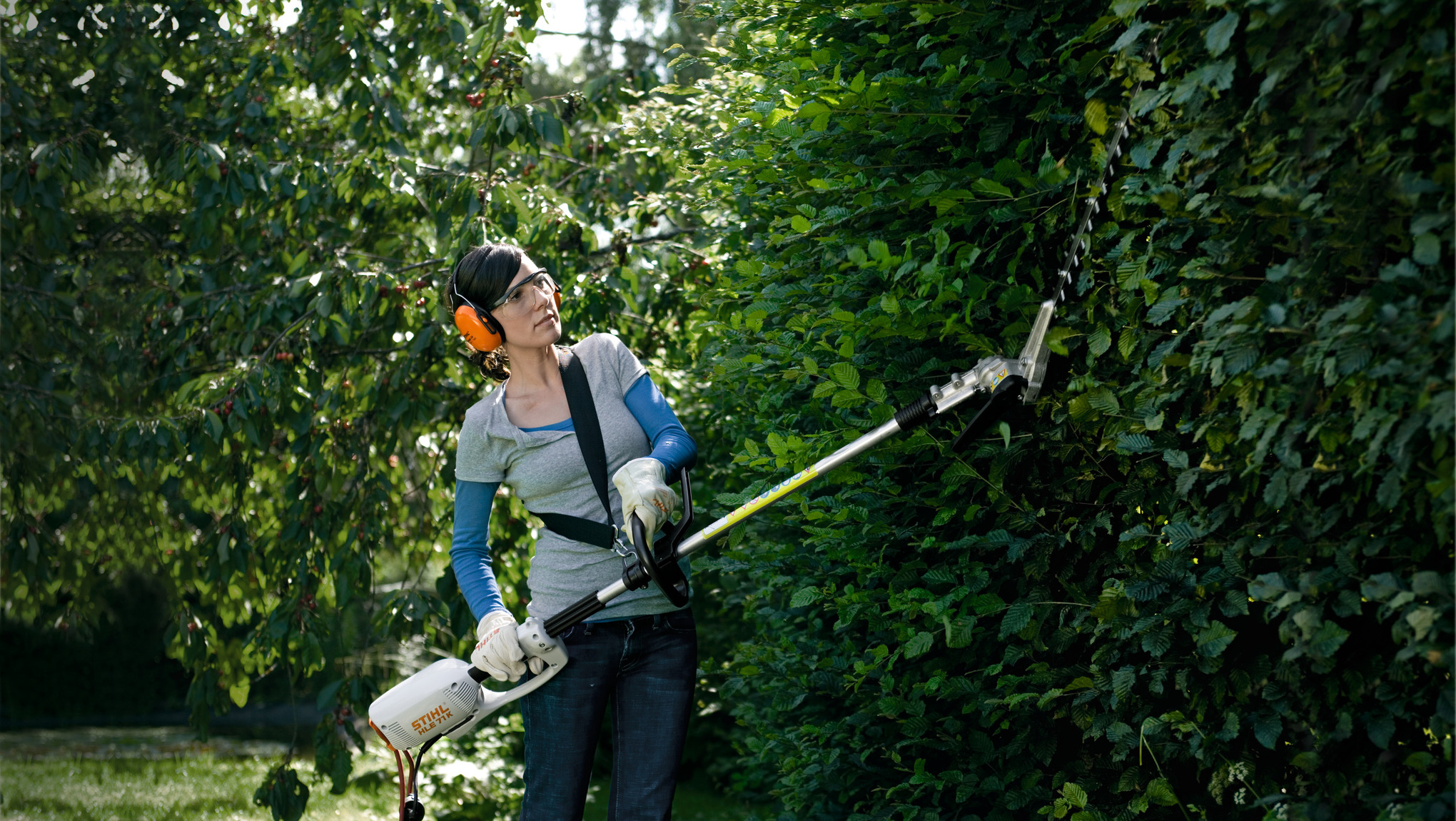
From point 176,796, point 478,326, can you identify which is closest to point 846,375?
point 478,326

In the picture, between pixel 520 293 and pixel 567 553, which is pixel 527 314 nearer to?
pixel 520 293

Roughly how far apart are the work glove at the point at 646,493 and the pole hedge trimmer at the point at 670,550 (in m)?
0.03

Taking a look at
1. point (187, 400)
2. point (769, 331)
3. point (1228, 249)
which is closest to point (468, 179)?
point (187, 400)

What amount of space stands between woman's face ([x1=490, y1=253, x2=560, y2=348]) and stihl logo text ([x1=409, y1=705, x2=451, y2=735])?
0.88m

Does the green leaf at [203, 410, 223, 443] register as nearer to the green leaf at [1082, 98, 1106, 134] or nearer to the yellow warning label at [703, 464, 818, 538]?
the yellow warning label at [703, 464, 818, 538]

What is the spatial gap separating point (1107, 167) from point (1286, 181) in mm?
452

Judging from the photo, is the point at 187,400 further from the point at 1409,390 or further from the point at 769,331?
the point at 1409,390

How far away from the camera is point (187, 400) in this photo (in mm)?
4809

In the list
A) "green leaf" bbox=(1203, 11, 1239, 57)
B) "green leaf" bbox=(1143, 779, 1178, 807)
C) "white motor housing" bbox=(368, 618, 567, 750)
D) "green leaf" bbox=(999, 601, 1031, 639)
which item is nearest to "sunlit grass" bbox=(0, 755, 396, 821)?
"white motor housing" bbox=(368, 618, 567, 750)

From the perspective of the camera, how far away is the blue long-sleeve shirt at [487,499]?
2609 millimetres

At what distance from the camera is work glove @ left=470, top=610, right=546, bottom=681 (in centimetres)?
250

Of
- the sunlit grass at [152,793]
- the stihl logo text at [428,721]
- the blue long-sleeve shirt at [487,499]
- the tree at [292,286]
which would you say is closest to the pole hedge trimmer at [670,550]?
the stihl logo text at [428,721]

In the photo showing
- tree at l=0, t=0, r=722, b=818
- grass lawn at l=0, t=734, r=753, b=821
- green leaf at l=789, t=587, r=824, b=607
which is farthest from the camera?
grass lawn at l=0, t=734, r=753, b=821

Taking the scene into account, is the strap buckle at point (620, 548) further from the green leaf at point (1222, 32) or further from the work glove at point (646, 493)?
the green leaf at point (1222, 32)
